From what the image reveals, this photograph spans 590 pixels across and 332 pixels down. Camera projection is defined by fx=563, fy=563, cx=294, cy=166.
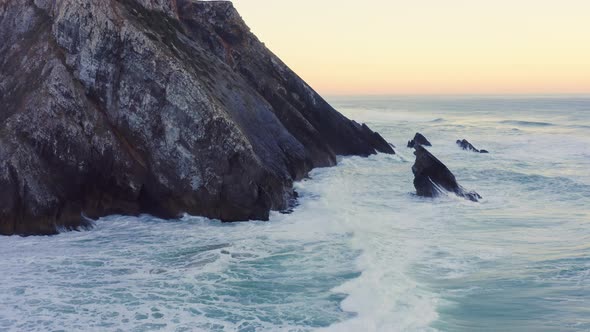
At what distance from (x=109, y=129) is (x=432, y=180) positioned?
16.9m

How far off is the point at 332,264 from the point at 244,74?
24080 millimetres

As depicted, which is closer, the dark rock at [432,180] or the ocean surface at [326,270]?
the ocean surface at [326,270]

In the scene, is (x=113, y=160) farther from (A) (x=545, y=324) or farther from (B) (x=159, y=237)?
(A) (x=545, y=324)

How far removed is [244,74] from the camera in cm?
4000

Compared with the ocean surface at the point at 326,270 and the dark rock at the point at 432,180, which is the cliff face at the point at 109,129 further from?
the dark rock at the point at 432,180

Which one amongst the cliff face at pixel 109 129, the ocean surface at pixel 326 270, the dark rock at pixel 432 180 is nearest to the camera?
the ocean surface at pixel 326 270

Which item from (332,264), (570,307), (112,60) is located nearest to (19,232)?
(112,60)

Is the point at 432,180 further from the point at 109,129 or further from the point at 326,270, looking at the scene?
the point at 109,129

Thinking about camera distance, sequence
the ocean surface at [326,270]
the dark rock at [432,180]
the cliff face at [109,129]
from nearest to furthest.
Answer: the ocean surface at [326,270]
the cliff face at [109,129]
the dark rock at [432,180]

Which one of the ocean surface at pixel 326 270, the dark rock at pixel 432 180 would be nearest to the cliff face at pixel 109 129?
the ocean surface at pixel 326 270

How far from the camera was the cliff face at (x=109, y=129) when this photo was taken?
22.9 meters

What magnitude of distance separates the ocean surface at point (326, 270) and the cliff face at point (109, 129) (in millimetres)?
1290

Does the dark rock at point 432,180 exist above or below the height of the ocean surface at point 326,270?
above

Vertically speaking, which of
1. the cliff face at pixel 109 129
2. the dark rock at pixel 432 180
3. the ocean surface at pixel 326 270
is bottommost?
the ocean surface at pixel 326 270
